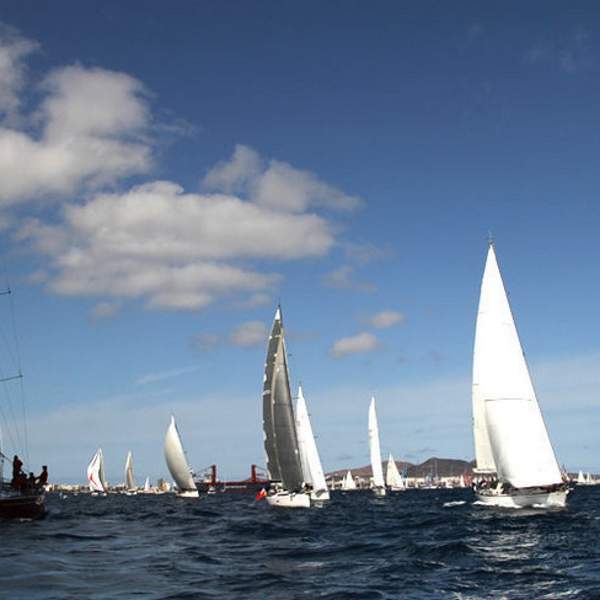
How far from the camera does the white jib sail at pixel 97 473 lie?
511 feet

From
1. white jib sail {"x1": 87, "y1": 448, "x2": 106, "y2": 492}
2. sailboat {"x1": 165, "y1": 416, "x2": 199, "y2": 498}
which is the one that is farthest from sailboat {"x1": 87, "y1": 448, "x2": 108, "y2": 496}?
sailboat {"x1": 165, "y1": 416, "x2": 199, "y2": 498}

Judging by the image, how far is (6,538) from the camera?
36.8m

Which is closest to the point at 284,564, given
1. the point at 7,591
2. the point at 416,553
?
the point at 416,553

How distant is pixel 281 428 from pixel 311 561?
33460mm

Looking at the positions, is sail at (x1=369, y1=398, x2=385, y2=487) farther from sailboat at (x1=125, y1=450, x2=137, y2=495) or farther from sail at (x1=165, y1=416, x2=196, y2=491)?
sailboat at (x1=125, y1=450, x2=137, y2=495)

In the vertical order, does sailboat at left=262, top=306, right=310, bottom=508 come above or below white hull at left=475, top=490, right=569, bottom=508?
above

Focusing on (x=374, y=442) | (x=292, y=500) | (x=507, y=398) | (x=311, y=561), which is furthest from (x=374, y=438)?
(x=311, y=561)

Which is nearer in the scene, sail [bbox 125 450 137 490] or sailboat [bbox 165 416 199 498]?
sailboat [bbox 165 416 199 498]

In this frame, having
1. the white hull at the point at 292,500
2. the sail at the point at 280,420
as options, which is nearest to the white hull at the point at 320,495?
the white hull at the point at 292,500

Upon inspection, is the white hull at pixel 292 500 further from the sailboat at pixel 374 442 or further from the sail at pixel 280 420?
the sailboat at pixel 374 442

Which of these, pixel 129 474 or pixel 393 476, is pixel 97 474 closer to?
pixel 129 474

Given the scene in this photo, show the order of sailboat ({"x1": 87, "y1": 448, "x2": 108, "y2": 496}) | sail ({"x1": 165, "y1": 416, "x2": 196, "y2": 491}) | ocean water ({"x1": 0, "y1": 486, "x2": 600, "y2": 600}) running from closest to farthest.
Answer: ocean water ({"x1": 0, "y1": 486, "x2": 600, "y2": 600})
sail ({"x1": 165, "y1": 416, "x2": 196, "y2": 491})
sailboat ({"x1": 87, "y1": 448, "x2": 108, "y2": 496})

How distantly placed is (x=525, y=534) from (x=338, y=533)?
957 cm

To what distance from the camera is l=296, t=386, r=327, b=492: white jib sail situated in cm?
7469
